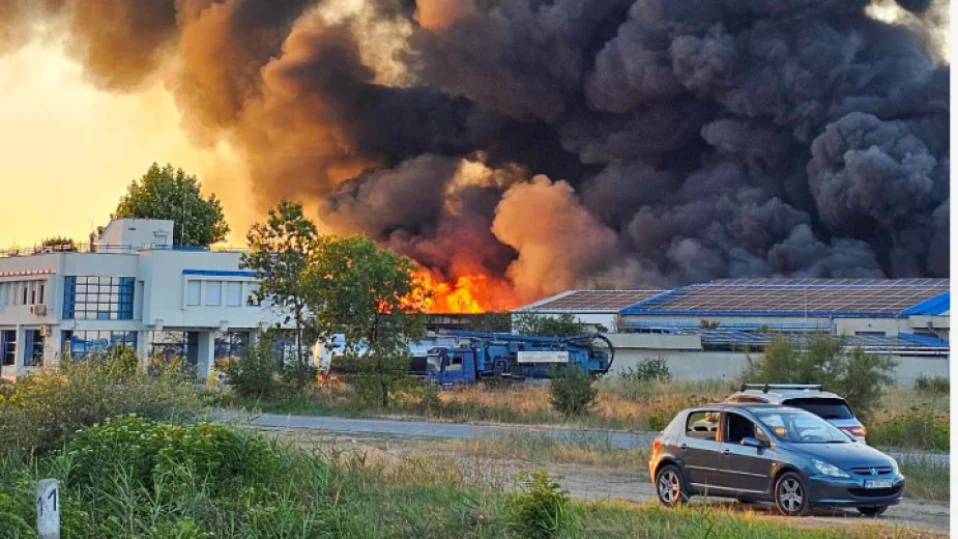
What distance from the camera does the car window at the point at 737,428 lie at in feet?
46.3

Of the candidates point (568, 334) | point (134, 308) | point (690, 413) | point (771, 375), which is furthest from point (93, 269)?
point (690, 413)

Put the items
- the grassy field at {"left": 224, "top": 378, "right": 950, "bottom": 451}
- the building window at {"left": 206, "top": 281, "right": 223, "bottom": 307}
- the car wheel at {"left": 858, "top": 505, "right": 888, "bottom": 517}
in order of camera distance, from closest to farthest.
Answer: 1. the car wheel at {"left": 858, "top": 505, "right": 888, "bottom": 517}
2. the grassy field at {"left": 224, "top": 378, "right": 950, "bottom": 451}
3. the building window at {"left": 206, "top": 281, "right": 223, "bottom": 307}

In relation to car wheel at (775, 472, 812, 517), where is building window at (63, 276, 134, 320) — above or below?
above

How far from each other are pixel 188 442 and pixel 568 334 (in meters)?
40.0

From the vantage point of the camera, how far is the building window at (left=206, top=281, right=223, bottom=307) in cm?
5134

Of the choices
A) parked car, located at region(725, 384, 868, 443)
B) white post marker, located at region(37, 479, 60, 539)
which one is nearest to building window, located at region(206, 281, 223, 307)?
parked car, located at region(725, 384, 868, 443)

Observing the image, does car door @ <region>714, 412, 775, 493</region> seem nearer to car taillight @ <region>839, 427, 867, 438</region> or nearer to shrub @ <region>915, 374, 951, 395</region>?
car taillight @ <region>839, 427, 867, 438</region>

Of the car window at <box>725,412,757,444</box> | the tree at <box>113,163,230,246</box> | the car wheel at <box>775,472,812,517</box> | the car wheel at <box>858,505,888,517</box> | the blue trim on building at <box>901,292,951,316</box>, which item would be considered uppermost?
the tree at <box>113,163,230,246</box>

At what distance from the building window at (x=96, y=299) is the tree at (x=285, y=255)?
46.5 ft

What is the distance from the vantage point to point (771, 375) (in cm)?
2647

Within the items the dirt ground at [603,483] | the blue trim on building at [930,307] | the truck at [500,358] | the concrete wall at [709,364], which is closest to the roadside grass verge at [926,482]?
the dirt ground at [603,483]

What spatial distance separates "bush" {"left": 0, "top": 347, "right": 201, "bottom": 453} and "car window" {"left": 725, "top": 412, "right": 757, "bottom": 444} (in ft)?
21.1

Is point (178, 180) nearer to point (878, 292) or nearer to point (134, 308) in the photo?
point (134, 308)

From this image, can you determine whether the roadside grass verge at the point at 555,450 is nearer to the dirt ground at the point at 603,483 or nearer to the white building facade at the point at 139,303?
the dirt ground at the point at 603,483
